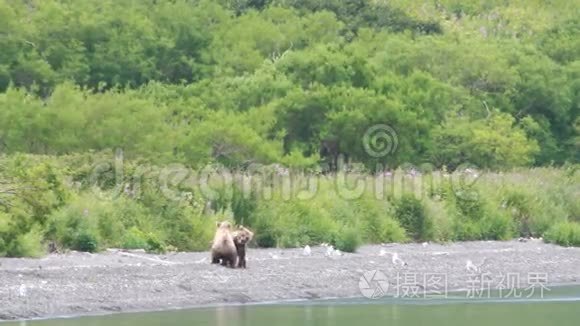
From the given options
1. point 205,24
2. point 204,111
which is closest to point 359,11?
point 205,24

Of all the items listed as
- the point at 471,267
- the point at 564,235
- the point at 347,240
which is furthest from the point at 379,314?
the point at 564,235

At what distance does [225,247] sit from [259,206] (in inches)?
198

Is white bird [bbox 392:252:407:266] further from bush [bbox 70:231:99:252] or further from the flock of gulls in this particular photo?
bush [bbox 70:231:99:252]

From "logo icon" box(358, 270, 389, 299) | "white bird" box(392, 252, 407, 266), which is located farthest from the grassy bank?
"logo icon" box(358, 270, 389, 299)

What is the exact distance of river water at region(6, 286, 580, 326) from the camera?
1975 centimetres

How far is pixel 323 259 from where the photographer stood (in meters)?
26.8

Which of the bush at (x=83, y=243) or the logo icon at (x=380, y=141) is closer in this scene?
the bush at (x=83, y=243)

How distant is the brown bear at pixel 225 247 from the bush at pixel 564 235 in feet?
39.5

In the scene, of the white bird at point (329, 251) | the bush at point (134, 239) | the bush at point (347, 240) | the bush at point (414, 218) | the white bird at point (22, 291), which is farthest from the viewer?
the bush at point (414, 218)

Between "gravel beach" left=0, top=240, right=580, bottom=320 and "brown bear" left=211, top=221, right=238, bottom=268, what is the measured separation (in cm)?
21

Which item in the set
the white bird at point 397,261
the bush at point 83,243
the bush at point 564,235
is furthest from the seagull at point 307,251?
the bush at point 564,235

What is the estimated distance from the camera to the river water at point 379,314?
64.8 ft

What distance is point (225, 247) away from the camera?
939 inches

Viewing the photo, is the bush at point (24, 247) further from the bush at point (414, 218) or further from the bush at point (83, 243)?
the bush at point (414, 218)
